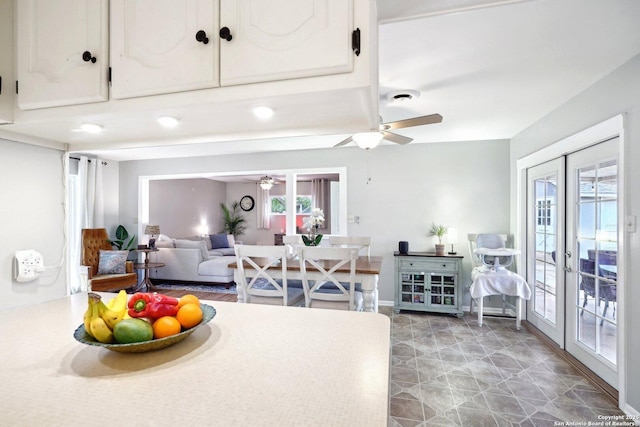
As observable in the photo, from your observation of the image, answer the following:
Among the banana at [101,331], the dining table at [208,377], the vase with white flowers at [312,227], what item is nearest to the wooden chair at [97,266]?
the vase with white flowers at [312,227]

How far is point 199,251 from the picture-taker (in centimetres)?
547

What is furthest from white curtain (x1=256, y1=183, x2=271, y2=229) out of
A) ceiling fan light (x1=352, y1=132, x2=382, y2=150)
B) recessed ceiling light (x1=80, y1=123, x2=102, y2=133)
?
recessed ceiling light (x1=80, y1=123, x2=102, y2=133)

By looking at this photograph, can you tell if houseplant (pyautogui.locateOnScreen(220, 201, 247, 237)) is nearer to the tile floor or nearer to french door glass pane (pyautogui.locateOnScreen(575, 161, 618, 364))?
the tile floor

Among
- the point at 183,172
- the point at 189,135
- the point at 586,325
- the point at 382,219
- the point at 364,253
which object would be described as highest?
the point at 183,172

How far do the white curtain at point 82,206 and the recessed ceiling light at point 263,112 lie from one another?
4.84 meters

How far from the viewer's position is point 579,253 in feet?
8.73

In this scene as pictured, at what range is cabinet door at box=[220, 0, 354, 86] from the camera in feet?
2.35

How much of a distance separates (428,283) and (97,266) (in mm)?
4743

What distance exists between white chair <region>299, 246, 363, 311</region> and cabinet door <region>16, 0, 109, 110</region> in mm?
1766

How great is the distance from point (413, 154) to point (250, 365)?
4.05 m

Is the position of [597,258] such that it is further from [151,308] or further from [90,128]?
[90,128]

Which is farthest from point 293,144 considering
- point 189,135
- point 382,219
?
point 189,135

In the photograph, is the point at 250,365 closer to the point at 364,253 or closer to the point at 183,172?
the point at 364,253

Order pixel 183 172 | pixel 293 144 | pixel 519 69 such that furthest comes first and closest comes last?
1. pixel 183 172
2. pixel 293 144
3. pixel 519 69
